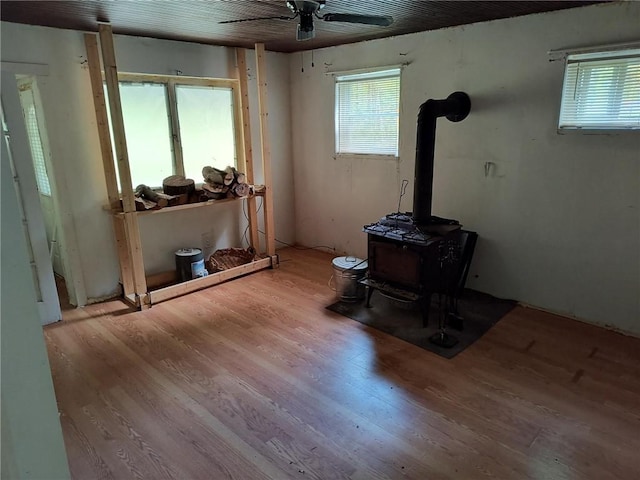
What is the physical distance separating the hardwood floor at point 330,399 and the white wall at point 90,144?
64cm

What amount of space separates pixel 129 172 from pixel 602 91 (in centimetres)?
373

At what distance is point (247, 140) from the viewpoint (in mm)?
4605

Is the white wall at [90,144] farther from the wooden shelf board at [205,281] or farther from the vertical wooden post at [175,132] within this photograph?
the wooden shelf board at [205,281]

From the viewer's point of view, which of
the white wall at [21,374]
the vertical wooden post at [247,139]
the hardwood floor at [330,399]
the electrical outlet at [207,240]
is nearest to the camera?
the white wall at [21,374]

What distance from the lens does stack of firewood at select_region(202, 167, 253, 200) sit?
4102 mm

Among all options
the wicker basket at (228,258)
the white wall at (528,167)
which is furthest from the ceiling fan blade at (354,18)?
the wicker basket at (228,258)

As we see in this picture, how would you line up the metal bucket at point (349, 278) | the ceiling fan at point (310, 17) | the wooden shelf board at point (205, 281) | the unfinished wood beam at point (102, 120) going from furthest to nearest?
the wooden shelf board at point (205, 281), the metal bucket at point (349, 278), the unfinished wood beam at point (102, 120), the ceiling fan at point (310, 17)

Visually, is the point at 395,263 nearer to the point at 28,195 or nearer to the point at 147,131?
the point at 147,131

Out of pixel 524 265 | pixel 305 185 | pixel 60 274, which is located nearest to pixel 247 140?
pixel 305 185

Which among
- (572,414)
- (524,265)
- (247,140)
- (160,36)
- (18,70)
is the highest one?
(160,36)

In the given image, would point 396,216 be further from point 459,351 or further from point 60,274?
point 60,274

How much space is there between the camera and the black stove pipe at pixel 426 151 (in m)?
3.34

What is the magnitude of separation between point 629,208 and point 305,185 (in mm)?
3366

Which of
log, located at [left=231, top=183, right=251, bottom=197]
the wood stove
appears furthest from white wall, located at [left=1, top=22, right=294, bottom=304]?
the wood stove
